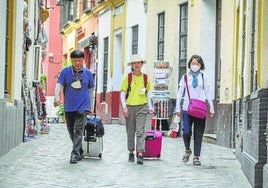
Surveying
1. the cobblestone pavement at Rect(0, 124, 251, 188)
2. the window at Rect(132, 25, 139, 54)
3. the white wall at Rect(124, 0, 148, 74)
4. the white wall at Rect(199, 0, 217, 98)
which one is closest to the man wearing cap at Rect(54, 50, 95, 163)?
the cobblestone pavement at Rect(0, 124, 251, 188)

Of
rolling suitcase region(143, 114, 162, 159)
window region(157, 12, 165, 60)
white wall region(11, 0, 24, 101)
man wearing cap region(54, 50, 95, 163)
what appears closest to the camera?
man wearing cap region(54, 50, 95, 163)

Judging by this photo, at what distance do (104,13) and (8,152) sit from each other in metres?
18.5

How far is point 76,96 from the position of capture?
37.5 feet

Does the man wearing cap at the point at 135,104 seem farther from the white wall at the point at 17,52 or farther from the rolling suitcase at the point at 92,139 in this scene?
the white wall at the point at 17,52

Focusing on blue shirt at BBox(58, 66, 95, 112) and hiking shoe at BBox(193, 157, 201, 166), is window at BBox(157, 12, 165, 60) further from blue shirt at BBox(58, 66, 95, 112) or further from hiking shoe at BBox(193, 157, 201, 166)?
hiking shoe at BBox(193, 157, 201, 166)

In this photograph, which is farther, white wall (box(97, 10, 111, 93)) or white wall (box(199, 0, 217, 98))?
white wall (box(97, 10, 111, 93))

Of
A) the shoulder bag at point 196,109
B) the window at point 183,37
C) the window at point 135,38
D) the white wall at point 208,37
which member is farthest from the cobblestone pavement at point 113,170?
the window at point 135,38

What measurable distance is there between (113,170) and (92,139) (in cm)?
147

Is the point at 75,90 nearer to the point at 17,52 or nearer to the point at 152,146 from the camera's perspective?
the point at 152,146

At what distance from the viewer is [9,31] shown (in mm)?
13273

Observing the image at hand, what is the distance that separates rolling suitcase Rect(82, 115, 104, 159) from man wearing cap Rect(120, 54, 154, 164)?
0.49 meters

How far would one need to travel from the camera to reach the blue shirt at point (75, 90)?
11.4 m

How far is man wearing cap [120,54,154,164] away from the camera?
1166 cm

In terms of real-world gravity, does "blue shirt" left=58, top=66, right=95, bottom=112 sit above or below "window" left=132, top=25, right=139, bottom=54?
below
